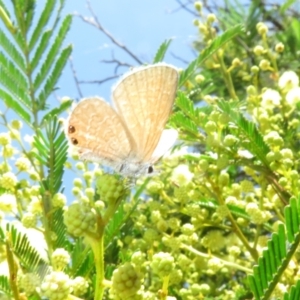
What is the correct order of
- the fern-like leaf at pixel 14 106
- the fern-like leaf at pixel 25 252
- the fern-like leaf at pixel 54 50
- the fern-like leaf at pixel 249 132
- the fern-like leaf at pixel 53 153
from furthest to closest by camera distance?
1. the fern-like leaf at pixel 54 50
2. the fern-like leaf at pixel 14 106
3. the fern-like leaf at pixel 249 132
4. the fern-like leaf at pixel 53 153
5. the fern-like leaf at pixel 25 252

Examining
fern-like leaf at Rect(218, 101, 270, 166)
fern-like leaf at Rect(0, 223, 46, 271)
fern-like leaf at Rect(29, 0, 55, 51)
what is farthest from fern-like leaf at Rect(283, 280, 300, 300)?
fern-like leaf at Rect(29, 0, 55, 51)

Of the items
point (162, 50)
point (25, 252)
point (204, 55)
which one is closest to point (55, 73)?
point (162, 50)

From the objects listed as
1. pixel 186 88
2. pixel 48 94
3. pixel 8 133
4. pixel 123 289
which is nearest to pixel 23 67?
pixel 48 94

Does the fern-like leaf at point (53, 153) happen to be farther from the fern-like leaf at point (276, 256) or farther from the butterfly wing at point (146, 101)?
the fern-like leaf at point (276, 256)

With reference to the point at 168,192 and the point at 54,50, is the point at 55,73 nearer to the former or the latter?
the point at 54,50

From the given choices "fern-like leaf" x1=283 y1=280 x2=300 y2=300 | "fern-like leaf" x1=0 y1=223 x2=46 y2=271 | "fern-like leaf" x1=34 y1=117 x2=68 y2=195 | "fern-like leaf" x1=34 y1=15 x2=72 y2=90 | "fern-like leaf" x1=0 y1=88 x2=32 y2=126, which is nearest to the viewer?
"fern-like leaf" x1=283 y1=280 x2=300 y2=300

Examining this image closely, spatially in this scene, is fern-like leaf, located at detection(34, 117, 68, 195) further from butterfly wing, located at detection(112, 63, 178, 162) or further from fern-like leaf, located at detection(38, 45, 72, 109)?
fern-like leaf, located at detection(38, 45, 72, 109)

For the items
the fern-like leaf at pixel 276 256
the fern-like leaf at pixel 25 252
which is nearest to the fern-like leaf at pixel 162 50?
the fern-like leaf at pixel 25 252

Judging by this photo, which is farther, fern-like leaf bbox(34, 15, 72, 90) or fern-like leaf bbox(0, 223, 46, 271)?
fern-like leaf bbox(34, 15, 72, 90)
